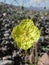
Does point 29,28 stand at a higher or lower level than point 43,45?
higher

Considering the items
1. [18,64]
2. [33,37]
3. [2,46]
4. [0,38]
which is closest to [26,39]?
[33,37]

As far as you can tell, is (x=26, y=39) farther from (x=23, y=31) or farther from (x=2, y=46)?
(x=2, y=46)

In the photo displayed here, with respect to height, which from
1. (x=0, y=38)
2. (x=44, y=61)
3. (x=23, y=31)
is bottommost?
(x=0, y=38)

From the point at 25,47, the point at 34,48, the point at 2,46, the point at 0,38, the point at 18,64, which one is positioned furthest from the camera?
the point at 0,38

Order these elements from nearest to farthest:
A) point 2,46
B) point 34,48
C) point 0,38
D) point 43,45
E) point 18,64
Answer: point 34,48, point 18,64, point 43,45, point 2,46, point 0,38

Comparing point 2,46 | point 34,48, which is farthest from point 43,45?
point 34,48

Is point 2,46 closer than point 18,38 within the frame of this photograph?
No
